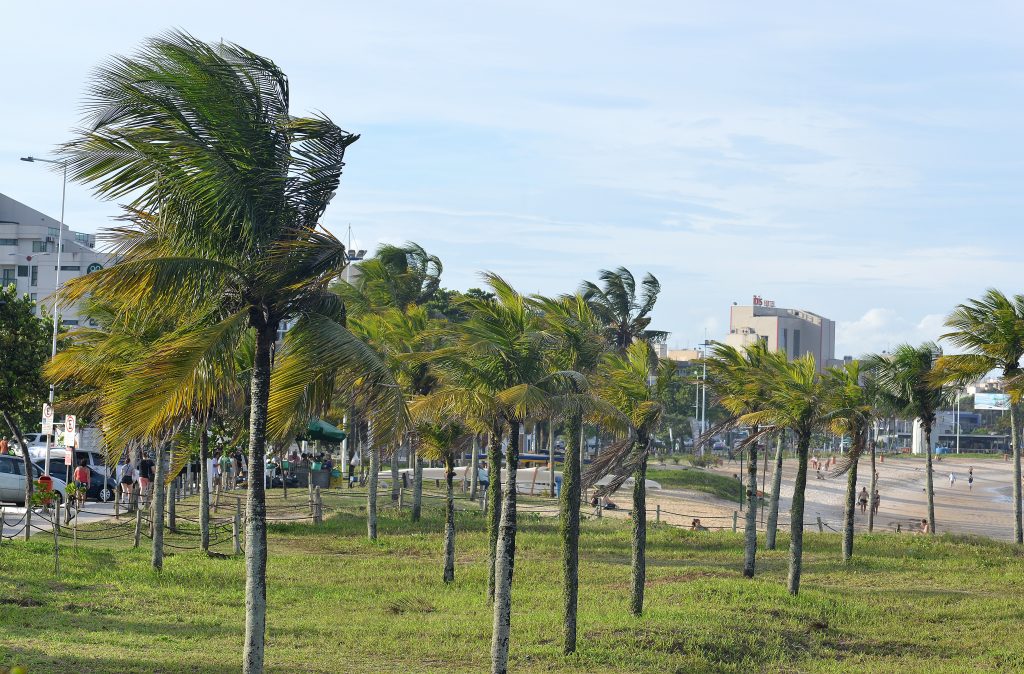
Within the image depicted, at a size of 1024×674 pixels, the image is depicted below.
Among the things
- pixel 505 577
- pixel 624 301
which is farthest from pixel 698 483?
pixel 505 577

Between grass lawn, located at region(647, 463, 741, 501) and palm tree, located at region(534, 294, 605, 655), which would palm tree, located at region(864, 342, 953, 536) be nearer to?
palm tree, located at region(534, 294, 605, 655)

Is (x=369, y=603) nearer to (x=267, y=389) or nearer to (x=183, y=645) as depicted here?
(x=183, y=645)

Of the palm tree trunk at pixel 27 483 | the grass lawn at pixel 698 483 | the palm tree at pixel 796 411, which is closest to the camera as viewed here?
the palm tree at pixel 796 411

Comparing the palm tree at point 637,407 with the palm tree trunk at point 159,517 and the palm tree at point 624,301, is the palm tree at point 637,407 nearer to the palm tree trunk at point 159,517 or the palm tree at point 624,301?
the palm tree trunk at point 159,517

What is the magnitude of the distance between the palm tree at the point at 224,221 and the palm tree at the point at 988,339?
741 inches

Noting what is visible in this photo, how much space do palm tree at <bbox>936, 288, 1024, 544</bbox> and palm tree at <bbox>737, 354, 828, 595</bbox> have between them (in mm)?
5326

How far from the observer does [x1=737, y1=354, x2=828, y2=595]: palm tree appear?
23.3m

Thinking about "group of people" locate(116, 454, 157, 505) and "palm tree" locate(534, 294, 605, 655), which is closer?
"palm tree" locate(534, 294, 605, 655)

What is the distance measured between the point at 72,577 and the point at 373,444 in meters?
11.1

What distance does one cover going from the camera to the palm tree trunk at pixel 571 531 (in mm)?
17688

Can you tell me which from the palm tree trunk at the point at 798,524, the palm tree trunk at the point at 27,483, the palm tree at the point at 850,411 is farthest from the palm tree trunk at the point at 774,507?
the palm tree trunk at the point at 27,483

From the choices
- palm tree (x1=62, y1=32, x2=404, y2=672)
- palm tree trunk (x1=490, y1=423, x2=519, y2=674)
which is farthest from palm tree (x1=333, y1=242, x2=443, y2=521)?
palm tree (x1=62, y1=32, x2=404, y2=672)

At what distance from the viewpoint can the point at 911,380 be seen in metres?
33.2

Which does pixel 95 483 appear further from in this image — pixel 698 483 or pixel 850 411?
pixel 698 483
